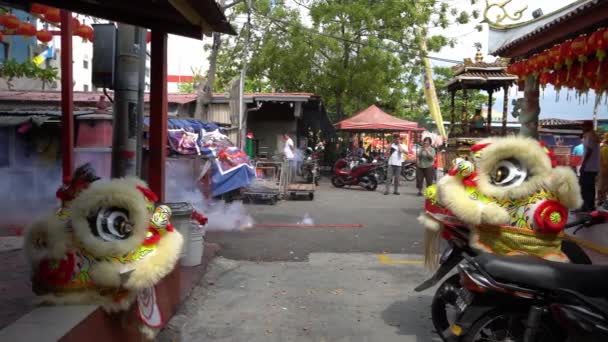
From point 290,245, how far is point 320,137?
60.2ft

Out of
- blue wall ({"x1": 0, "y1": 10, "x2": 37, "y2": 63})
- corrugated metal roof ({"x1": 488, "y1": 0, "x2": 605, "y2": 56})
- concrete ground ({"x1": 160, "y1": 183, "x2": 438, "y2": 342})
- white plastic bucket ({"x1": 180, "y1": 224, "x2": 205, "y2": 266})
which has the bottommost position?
concrete ground ({"x1": 160, "y1": 183, "x2": 438, "y2": 342})

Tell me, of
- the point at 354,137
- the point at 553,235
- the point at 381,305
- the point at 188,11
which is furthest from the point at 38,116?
the point at 354,137

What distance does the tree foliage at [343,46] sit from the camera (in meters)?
21.6

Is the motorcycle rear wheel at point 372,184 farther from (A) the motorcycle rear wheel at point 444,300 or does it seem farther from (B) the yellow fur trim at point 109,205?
(B) the yellow fur trim at point 109,205

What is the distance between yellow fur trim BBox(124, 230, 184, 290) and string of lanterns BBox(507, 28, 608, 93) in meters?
3.93

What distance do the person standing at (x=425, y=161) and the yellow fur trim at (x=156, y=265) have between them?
1190cm

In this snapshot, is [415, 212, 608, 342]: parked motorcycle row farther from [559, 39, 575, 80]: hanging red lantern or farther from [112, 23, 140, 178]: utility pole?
[112, 23, 140, 178]: utility pole

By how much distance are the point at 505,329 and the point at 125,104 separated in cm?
425

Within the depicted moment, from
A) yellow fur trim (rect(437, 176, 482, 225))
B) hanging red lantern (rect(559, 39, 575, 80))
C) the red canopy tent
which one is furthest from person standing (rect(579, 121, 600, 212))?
the red canopy tent

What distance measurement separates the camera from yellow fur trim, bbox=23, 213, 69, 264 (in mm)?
3199

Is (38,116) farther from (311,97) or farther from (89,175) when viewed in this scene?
(311,97)

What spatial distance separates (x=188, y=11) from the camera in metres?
4.24

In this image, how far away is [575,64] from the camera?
5.50m

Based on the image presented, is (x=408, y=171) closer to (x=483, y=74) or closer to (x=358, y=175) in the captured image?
(x=358, y=175)
